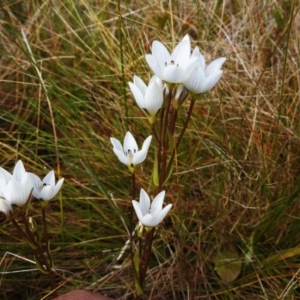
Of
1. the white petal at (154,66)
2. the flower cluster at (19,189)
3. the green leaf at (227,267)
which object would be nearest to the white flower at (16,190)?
the flower cluster at (19,189)

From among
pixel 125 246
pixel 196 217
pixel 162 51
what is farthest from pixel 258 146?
pixel 162 51

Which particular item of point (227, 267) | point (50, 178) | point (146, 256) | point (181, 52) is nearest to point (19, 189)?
point (50, 178)

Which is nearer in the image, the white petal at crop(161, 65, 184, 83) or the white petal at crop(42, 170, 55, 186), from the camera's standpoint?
the white petal at crop(161, 65, 184, 83)

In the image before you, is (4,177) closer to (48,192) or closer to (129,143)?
(48,192)

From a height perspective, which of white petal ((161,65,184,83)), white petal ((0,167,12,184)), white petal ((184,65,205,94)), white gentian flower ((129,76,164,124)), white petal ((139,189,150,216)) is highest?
white petal ((161,65,184,83))

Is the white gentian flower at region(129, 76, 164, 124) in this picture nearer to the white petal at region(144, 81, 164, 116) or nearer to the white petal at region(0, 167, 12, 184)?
the white petal at region(144, 81, 164, 116)

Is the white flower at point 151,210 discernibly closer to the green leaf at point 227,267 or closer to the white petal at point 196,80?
the white petal at point 196,80

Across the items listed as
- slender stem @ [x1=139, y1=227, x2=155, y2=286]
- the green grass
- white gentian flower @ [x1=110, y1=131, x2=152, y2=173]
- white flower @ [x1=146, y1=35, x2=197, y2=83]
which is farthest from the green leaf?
white flower @ [x1=146, y1=35, x2=197, y2=83]
